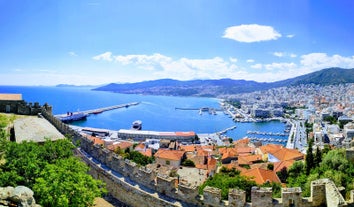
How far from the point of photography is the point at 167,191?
355 inches

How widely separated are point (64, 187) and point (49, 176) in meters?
0.67

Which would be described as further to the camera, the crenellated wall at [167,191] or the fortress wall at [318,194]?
the fortress wall at [318,194]

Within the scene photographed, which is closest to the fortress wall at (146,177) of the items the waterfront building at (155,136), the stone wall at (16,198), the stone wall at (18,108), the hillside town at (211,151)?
the hillside town at (211,151)

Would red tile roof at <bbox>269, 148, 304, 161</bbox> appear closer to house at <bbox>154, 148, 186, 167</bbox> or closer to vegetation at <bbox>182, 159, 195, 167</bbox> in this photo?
vegetation at <bbox>182, 159, 195, 167</bbox>

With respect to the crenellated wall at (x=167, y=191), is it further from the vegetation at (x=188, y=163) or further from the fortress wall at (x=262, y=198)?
the vegetation at (x=188, y=163)

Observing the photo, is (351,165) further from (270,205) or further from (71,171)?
(71,171)

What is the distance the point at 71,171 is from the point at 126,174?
2.31m

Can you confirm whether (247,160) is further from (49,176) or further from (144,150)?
(49,176)

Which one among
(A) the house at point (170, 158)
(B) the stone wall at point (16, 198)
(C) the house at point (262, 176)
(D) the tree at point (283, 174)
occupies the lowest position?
(A) the house at point (170, 158)

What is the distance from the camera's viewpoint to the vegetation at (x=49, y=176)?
7.51m

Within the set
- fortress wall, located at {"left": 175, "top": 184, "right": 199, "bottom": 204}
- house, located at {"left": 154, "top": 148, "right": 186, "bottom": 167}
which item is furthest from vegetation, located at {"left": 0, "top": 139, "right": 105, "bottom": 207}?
A: house, located at {"left": 154, "top": 148, "right": 186, "bottom": 167}

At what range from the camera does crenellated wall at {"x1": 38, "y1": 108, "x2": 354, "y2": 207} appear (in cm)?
752

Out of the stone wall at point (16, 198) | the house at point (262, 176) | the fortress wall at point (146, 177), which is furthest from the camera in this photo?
the house at point (262, 176)

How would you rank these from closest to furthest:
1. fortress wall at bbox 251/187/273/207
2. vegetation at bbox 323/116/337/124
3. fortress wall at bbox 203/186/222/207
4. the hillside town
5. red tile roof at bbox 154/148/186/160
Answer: fortress wall at bbox 251/187/273/207 < fortress wall at bbox 203/186/222/207 < the hillside town < red tile roof at bbox 154/148/186/160 < vegetation at bbox 323/116/337/124
